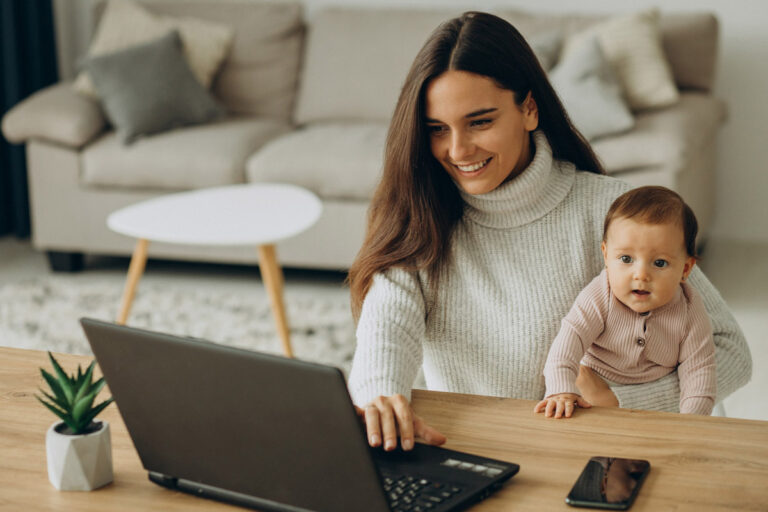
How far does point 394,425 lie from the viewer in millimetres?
1113

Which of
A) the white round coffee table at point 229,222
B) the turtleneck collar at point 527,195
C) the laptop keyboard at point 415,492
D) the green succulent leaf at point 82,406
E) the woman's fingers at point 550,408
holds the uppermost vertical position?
the turtleneck collar at point 527,195

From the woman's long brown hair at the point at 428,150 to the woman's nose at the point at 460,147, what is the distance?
5cm

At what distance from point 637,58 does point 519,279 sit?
7.82 ft

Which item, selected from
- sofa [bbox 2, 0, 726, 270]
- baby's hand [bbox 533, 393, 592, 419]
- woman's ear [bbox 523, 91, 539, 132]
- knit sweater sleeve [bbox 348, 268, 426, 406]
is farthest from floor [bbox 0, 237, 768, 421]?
baby's hand [bbox 533, 393, 592, 419]

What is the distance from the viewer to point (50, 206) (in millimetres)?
3947

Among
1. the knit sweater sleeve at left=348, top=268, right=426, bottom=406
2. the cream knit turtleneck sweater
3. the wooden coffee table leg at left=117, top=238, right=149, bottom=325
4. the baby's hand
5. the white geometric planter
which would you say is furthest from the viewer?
the wooden coffee table leg at left=117, top=238, right=149, bottom=325

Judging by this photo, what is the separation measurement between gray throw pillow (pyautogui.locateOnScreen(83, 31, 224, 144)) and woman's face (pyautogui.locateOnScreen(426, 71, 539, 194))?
2.63m

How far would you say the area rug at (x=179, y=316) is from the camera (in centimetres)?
318

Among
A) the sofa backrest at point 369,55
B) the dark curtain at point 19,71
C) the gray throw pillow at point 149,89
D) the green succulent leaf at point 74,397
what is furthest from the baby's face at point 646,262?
the dark curtain at point 19,71

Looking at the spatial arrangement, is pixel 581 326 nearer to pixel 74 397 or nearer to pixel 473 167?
pixel 473 167

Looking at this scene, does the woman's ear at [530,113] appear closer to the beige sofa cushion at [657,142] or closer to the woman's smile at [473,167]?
the woman's smile at [473,167]

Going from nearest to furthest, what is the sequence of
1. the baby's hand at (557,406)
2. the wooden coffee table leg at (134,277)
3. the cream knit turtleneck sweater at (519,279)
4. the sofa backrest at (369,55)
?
the baby's hand at (557,406), the cream knit turtleneck sweater at (519,279), the wooden coffee table leg at (134,277), the sofa backrest at (369,55)

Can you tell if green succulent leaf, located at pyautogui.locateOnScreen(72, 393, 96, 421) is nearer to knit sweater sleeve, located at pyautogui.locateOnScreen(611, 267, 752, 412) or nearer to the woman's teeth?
the woman's teeth

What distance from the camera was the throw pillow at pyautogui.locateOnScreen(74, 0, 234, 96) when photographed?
4.22m
